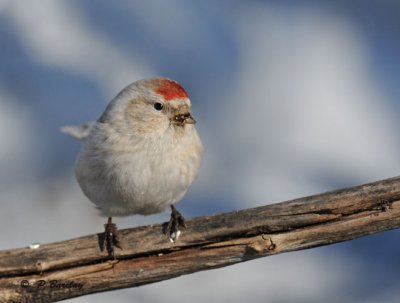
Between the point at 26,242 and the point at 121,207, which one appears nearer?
the point at 121,207

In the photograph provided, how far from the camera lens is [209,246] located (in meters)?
2.64

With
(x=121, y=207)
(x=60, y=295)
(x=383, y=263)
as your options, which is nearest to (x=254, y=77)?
(x=383, y=263)

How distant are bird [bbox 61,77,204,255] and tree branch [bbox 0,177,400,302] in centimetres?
11

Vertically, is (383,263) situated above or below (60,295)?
above

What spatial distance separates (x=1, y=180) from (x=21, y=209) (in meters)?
0.27

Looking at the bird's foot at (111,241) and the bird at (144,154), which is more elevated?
the bird at (144,154)

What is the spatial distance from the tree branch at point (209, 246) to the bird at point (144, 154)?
111mm

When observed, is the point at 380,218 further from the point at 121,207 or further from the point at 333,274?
the point at 333,274

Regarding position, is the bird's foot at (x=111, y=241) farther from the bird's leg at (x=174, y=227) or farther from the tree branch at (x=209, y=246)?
the bird's leg at (x=174, y=227)

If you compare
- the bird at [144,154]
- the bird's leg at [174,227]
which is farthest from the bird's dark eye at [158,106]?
the bird's leg at [174,227]

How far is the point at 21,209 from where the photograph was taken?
192 inches

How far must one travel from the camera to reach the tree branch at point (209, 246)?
259 centimetres

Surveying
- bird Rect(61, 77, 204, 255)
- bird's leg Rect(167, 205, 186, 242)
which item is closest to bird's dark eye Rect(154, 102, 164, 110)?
bird Rect(61, 77, 204, 255)

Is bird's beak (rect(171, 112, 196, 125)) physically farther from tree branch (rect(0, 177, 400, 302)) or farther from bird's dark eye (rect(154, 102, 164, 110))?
tree branch (rect(0, 177, 400, 302))
